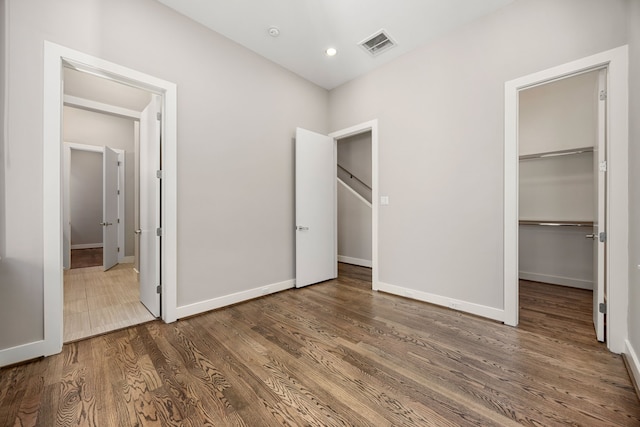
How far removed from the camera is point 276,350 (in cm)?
204

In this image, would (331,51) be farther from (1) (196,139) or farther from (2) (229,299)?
(2) (229,299)

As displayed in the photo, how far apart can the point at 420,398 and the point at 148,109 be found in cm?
360

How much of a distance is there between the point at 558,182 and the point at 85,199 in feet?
33.9

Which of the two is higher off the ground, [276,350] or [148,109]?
[148,109]

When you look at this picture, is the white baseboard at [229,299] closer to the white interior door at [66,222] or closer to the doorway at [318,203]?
the doorway at [318,203]

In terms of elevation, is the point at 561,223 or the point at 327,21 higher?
Result: the point at 327,21

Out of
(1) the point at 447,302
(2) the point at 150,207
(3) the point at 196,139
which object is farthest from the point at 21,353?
(1) the point at 447,302

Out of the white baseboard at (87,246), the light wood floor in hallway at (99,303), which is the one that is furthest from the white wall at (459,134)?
the white baseboard at (87,246)

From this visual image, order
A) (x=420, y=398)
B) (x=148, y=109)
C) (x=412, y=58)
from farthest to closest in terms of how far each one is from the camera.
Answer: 1. (x=412, y=58)
2. (x=148, y=109)
3. (x=420, y=398)

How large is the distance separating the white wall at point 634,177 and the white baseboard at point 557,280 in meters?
2.08

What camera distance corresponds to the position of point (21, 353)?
184cm

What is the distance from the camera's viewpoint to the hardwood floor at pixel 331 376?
138cm

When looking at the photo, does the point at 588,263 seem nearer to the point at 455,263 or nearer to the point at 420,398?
the point at 455,263

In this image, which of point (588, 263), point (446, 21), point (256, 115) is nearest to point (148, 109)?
point (256, 115)
